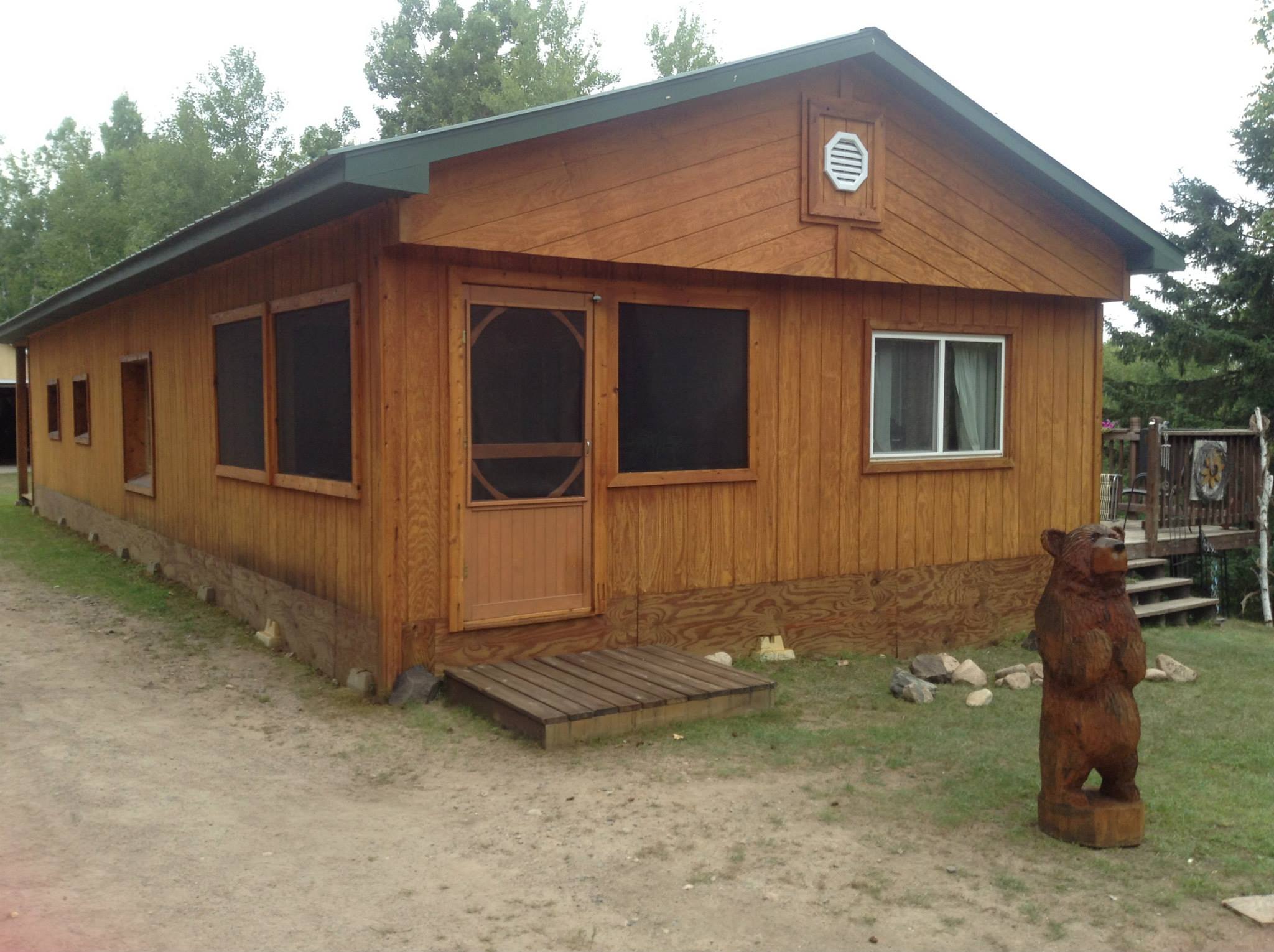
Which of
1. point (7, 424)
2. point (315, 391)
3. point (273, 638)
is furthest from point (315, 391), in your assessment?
point (7, 424)

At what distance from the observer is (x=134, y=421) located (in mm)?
12367

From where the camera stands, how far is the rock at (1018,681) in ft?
24.4

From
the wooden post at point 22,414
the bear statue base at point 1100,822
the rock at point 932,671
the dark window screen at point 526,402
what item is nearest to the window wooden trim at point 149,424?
the dark window screen at point 526,402

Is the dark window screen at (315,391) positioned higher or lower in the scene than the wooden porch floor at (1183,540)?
higher

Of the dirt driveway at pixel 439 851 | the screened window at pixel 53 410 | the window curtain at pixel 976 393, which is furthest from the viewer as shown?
the screened window at pixel 53 410

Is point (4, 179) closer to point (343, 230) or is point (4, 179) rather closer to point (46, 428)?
point (46, 428)

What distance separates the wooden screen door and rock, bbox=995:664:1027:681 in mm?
2799

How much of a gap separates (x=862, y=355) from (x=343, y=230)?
3724 mm

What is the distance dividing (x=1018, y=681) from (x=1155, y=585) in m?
3.93

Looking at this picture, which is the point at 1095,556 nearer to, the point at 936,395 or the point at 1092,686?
the point at 1092,686

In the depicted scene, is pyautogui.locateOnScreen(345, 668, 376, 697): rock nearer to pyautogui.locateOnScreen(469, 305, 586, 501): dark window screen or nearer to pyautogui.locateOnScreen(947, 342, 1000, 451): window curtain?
pyautogui.locateOnScreen(469, 305, 586, 501): dark window screen

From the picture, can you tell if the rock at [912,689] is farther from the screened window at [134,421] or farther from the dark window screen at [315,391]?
the screened window at [134,421]

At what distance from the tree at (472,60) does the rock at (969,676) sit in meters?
35.4

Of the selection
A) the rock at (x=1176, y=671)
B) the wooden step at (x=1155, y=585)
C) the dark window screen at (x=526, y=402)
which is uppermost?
the dark window screen at (x=526, y=402)
